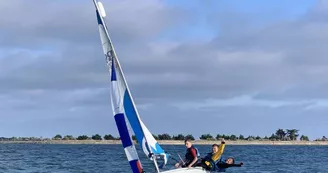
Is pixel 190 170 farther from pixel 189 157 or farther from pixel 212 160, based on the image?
pixel 212 160

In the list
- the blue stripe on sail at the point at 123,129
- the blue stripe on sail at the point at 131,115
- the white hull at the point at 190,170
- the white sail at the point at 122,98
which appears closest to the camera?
the white sail at the point at 122,98

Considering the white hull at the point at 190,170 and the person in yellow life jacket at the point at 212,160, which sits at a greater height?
the person in yellow life jacket at the point at 212,160

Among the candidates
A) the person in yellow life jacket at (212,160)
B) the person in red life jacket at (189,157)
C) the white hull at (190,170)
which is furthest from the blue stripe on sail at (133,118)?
the person in yellow life jacket at (212,160)

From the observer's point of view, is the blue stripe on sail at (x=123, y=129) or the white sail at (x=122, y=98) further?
the blue stripe on sail at (x=123, y=129)

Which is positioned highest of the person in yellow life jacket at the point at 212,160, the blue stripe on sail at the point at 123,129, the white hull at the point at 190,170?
the blue stripe on sail at the point at 123,129

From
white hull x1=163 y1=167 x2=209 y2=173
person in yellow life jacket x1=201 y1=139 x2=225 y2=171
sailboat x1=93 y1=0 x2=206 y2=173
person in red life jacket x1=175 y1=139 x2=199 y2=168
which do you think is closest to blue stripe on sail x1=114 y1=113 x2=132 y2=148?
sailboat x1=93 y1=0 x2=206 y2=173

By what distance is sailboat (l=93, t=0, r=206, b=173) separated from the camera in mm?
19344

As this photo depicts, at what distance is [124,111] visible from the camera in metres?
19.9

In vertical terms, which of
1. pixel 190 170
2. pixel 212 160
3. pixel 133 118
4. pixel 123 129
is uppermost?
pixel 133 118

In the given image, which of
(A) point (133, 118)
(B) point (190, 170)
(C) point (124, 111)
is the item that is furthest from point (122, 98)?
(B) point (190, 170)

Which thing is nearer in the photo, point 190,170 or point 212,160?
point 190,170

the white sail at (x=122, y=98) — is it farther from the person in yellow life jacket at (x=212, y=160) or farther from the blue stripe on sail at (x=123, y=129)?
the person in yellow life jacket at (x=212, y=160)

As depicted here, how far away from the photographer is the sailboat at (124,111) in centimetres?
1934

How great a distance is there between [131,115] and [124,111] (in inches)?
9.4
